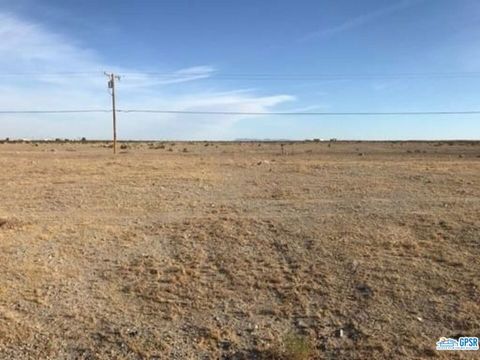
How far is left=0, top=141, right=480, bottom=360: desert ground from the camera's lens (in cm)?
641

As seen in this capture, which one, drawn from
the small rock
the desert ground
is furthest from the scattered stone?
the small rock

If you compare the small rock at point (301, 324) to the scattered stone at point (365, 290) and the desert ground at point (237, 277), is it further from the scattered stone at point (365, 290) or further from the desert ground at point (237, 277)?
the scattered stone at point (365, 290)

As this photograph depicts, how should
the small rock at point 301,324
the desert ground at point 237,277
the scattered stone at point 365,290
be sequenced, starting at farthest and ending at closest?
the scattered stone at point 365,290, the small rock at point 301,324, the desert ground at point 237,277

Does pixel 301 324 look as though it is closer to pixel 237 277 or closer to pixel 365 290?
pixel 365 290

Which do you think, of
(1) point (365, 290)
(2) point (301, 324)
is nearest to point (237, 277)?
(2) point (301, 324)

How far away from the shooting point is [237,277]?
8.41 metres

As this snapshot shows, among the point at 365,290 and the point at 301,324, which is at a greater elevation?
the point at 365,290

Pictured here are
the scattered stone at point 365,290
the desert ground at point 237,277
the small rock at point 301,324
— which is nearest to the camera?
the desert ground at point 237,277

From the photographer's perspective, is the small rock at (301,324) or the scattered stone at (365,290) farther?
the scattered stone at (365,290)

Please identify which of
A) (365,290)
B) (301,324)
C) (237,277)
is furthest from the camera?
(237,277)

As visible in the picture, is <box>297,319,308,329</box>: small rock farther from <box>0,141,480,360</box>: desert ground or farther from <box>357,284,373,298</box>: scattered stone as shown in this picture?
<box>357,284,373,298</box>: scattered stone

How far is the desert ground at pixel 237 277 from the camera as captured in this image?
6.41 meters

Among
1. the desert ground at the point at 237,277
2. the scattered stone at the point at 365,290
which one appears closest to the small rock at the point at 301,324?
the desert ground at the point at 237,277

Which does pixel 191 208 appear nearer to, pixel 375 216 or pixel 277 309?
pixel 375 216
